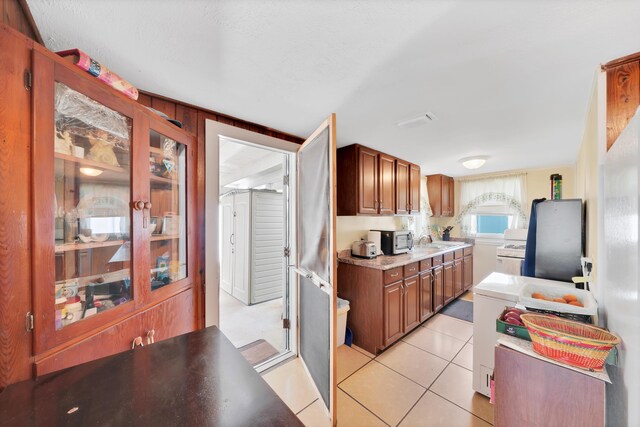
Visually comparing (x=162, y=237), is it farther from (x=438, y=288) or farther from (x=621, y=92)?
(x=438, y=288)

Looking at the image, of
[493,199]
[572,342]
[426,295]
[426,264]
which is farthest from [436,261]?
[572,342]

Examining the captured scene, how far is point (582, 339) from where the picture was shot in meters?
0.91

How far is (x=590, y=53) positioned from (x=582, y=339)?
140cm

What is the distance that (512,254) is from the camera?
11.5 feet

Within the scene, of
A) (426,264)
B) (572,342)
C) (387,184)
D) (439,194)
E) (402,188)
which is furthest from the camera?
(439,194)

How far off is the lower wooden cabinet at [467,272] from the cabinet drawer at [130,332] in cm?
422

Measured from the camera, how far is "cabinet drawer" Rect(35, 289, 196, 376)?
0.90 meters

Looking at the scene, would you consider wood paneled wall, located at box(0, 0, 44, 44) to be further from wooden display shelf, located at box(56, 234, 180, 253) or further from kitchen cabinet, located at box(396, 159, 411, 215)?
kitchen cabinet, located at box(396, 159, 411, 215)

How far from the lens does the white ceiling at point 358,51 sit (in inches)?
38.3

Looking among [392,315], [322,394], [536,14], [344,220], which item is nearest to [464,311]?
[392,315]

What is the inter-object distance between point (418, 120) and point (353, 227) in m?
1.62

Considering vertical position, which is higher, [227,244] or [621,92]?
[621,92]

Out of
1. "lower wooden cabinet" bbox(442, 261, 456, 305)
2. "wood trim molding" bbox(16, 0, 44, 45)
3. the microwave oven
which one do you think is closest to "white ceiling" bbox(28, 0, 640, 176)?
"wood trim molding" bbox(16, 0, 44, 45)

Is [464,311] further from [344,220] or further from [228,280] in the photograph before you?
[228,280]
